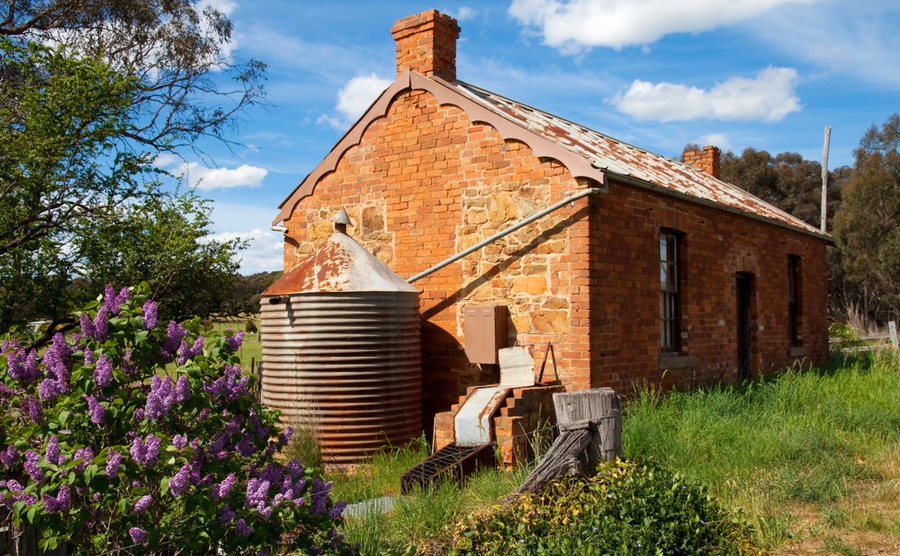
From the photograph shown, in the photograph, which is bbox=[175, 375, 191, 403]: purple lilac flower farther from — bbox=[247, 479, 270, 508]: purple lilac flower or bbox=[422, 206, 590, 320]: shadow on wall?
bbox=[422, 206, 590, 320]: shadow on wall

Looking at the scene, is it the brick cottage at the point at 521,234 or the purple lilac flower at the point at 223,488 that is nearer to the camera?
the purple lilac flower at the point at 223,488

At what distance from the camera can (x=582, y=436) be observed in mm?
5711

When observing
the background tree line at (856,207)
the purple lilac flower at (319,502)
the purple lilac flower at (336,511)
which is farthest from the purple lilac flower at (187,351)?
the background tree line at (856,207)

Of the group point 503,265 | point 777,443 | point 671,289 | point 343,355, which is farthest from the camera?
point 671,289

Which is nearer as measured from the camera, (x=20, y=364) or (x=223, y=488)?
(x=223, y=488)

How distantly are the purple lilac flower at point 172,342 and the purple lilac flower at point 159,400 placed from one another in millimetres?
256

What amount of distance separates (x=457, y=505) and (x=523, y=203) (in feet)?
Result: 15.7

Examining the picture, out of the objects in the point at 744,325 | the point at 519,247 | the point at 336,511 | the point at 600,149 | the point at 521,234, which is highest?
the point at 600,149

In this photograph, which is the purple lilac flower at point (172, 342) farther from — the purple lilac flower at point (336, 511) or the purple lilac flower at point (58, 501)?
the purple lilac flower at point (336, 511)

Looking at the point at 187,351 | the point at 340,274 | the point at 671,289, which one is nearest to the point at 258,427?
the point at 187,351

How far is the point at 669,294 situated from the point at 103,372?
906 centimetres

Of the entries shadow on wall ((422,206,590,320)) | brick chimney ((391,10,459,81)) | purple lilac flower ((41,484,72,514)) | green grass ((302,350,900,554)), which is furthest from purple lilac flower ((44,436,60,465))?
brick chimney ((391,10,459,81))

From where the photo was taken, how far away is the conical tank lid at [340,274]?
9.34m

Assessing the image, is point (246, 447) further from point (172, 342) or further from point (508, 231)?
point (508, 231)
